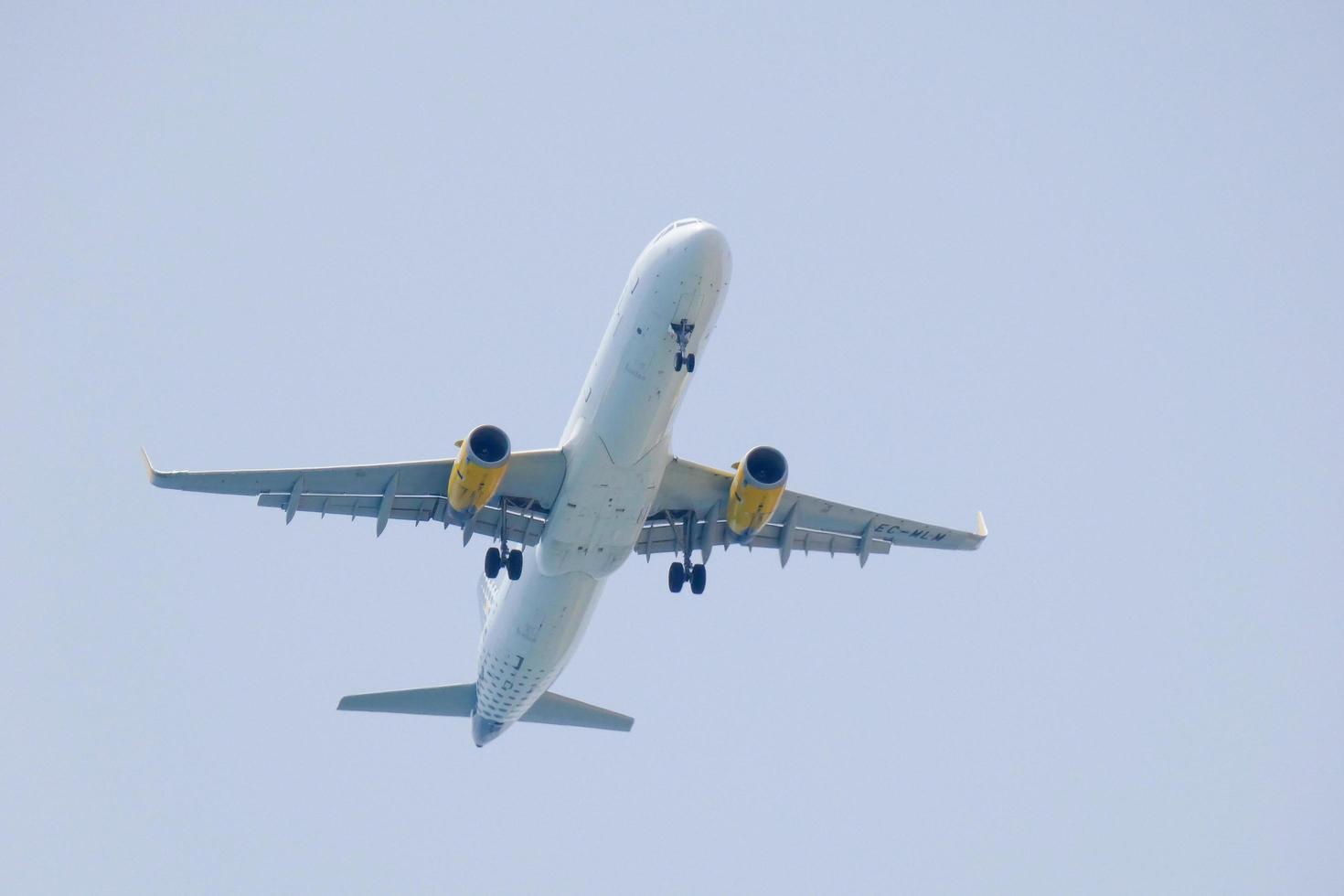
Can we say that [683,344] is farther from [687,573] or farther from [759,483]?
[687,573]

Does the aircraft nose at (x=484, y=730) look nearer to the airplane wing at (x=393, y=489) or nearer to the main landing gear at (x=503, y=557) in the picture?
the airplane wing at (x=393, y=489)

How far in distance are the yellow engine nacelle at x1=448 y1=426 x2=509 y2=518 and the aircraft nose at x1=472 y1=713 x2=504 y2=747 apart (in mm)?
11071

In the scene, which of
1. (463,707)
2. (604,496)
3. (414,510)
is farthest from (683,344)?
(463,707)

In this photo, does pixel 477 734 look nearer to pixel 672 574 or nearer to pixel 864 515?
pixel 672 574

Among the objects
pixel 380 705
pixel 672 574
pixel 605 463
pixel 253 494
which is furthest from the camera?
pixel 380 705

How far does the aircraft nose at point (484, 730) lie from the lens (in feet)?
129

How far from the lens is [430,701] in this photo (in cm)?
3978

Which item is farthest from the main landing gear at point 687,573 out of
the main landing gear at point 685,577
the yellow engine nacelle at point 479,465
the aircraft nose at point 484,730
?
the aircraft nose at point 484,730

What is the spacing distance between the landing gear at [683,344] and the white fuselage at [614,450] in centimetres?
9

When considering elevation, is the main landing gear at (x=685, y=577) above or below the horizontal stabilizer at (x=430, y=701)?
above

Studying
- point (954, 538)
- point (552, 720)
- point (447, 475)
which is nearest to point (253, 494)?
point (447, 475)

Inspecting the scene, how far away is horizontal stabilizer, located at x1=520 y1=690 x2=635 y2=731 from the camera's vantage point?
133 feet

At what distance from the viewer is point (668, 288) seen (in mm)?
27406

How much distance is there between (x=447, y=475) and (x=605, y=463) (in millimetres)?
4392
